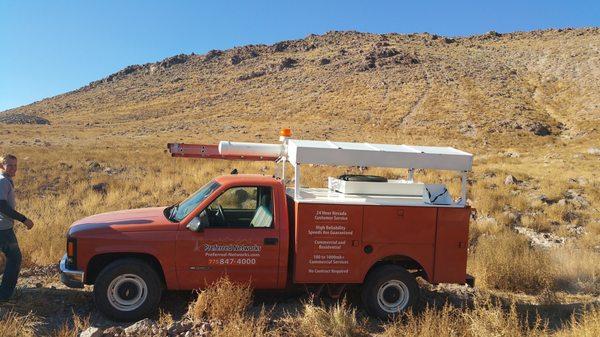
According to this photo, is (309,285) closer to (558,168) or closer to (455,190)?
(455,190)

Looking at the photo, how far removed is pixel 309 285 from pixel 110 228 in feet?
8.43

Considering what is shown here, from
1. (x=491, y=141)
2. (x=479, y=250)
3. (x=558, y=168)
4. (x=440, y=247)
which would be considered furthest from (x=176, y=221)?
(x=491, y=141)

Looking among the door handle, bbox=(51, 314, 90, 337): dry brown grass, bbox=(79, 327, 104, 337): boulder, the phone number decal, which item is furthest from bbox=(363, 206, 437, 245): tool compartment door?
bbox=(51, 314, 90, 337): dry brown grass

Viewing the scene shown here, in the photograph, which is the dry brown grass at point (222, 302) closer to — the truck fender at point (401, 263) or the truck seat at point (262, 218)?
the truck seat at point (262, 218)

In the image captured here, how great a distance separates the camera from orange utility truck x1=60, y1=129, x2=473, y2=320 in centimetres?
573

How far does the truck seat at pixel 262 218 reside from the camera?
6033 millimetres

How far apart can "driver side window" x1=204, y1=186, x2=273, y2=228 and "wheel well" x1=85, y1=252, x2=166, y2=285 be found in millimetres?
814

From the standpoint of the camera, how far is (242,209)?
268 inches

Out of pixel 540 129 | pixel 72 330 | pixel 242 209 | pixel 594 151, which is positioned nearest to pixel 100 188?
pixel 242 209

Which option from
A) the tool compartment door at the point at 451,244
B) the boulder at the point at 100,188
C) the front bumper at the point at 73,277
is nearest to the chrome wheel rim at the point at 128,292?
the front bumper at the point at 73,277

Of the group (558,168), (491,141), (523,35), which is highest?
(523,35)

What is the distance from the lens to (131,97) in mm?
74062

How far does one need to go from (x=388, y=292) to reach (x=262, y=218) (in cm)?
185

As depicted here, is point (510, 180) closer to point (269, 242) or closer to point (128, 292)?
point (269, 242)
